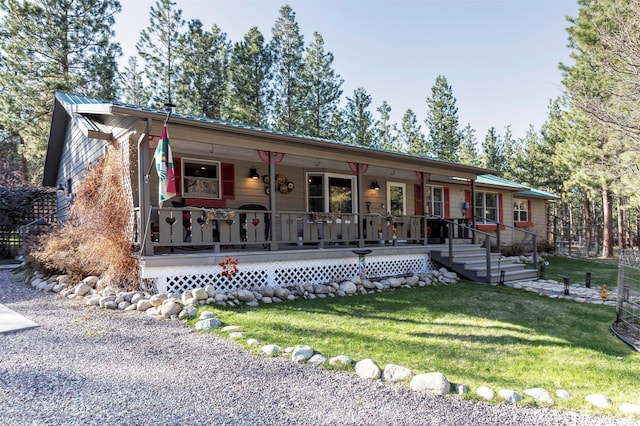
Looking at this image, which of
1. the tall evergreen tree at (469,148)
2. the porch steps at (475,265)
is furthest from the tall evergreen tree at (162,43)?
the tall evergreen tree at (469,148)

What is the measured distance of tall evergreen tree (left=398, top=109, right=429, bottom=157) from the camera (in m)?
27.4

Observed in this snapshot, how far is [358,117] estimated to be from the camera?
24.8 m

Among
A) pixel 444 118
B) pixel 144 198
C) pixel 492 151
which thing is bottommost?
pixel 144 198

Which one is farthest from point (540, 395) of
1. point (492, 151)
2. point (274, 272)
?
point (492, 151)

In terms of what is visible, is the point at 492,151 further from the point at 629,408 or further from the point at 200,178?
the point at 629,408

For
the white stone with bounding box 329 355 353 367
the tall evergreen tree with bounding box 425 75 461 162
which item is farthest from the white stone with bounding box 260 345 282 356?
the tall evergreen tree with bounding box 425 75 461 162

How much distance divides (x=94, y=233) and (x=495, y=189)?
15.3 meters

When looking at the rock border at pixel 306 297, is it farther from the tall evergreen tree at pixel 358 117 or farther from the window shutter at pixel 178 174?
the tall evergreen tree at pixel 358 117

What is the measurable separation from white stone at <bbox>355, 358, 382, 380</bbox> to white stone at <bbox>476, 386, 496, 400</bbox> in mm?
830

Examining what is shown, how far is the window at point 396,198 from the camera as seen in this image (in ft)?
42.8

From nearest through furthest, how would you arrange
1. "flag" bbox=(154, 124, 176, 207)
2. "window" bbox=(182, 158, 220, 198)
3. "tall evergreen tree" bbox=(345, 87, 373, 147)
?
1. "flag" bbox=(154, 124, 176, 207)
2. "window" bbox=(182, 158, 220, 198)
3. "tall evergreen tree" bbox=(345, 87, 373, 147)

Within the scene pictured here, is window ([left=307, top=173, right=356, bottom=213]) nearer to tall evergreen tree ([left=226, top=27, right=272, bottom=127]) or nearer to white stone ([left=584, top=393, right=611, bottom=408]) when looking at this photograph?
white stone ([left=584, top=393, right=611, bottom=408])

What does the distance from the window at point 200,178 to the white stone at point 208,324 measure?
4.58 metres

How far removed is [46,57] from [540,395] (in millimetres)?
19873
